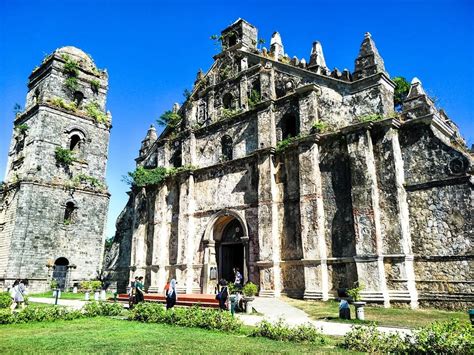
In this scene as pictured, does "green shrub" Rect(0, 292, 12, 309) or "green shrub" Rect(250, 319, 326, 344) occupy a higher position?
"green shrub" Rect(0, 292, 12, 309)

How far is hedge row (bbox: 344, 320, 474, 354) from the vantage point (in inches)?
252

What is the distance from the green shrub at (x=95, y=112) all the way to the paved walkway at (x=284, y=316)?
21841mm

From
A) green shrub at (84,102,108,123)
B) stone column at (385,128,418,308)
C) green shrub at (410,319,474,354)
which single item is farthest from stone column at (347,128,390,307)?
green shrub at (84,102,108,123)

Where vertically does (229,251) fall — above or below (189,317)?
above

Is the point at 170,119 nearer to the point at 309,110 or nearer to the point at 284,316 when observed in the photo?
the point at 309,110

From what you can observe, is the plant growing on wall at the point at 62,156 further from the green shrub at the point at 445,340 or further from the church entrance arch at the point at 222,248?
the green shrub at the point at 445,340

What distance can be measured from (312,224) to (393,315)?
15.1 ft

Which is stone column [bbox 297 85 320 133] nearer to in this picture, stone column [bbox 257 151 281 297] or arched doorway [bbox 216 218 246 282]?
stone column [bbox 257 151 281 297]

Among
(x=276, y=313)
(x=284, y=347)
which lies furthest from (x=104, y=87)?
(x=284, y=347)

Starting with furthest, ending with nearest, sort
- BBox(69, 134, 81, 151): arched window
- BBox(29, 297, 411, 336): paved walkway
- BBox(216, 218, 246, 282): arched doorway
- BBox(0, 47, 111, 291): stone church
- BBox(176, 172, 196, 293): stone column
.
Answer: BBox(69, 134, 81, 151): arched window
BBox(0, 47, 111, 291): stone church
BBox(176, 172, 196, 293): stone column
BBox(216, 218, 246, 282): arched doorway
BBox(29, 297, 411, 336): paved walkway

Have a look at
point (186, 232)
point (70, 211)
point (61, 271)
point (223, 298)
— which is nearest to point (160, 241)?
point (186, 232)

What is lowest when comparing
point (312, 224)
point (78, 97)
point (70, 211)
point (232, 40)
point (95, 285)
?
point (95, 285)

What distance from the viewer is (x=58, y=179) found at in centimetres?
2756

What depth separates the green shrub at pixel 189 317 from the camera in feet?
32.2
